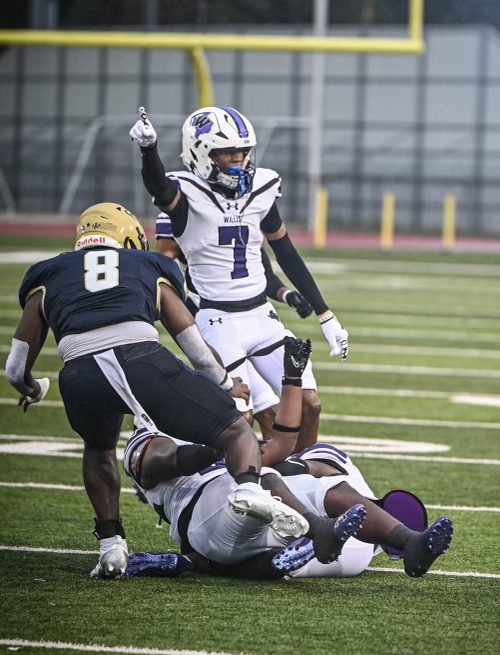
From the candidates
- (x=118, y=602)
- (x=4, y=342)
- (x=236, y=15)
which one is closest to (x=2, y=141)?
(x=236, y=15)

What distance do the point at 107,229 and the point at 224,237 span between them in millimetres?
1233

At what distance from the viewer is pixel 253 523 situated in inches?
190

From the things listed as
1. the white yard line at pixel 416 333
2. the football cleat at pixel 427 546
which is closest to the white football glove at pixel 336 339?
the football cleat at pixel 427 546

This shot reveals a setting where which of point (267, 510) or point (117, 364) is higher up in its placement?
point (117, 364)

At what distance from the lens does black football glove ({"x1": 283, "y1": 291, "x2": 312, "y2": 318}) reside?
A: 7195 millimetres

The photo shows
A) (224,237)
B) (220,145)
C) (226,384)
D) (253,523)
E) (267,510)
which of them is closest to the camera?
(267,510)

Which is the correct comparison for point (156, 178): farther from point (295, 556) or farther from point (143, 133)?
point (295, 556)

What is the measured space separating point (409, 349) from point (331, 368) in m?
1.53

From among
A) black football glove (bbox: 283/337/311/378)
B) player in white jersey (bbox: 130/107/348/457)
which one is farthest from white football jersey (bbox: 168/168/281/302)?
black football glove (bbox: 283/337/311/378)

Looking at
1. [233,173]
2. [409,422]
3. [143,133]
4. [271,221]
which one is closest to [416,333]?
[409,422]

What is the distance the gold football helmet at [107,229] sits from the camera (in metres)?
5.21

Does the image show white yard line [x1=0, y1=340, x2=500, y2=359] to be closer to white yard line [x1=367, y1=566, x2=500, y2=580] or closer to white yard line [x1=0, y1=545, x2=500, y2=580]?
white yard line [x1=0, y1=545, x2=500, y2=580]

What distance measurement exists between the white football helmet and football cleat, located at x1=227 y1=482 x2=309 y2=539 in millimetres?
1921

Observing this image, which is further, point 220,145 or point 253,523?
point 220,145
